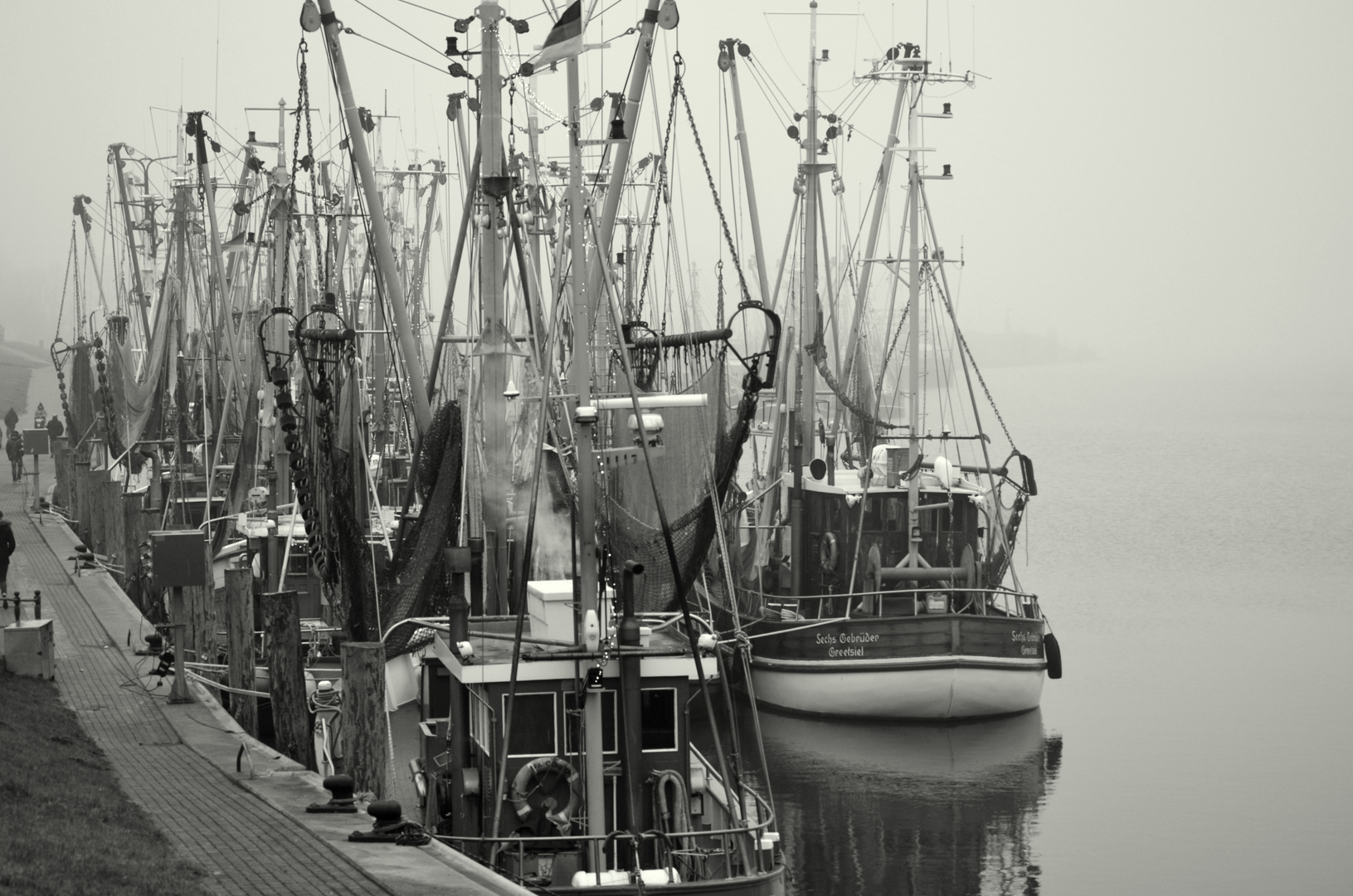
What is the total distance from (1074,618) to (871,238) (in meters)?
15.9

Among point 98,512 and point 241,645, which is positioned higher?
point 98,512

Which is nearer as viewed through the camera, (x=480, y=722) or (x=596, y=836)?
(x=596, y=836)

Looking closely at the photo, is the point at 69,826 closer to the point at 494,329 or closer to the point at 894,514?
the point at 494,329

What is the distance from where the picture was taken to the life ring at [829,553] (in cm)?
3031

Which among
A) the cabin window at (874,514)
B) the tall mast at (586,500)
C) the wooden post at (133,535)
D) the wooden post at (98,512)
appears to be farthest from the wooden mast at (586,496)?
the wooden post at (98,512)

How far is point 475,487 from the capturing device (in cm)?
1961

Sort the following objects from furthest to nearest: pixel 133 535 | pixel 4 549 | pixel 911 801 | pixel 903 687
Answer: pixel 133 535, pixel 903 687, pixel 4 549, pixel 911 801

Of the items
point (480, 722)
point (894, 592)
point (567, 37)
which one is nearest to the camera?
point (480, 722)

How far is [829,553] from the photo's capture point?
30.5 m

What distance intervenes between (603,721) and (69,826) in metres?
4.94

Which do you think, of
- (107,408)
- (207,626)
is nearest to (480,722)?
(207,626)

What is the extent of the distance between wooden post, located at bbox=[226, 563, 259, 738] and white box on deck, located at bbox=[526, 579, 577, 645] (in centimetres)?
702

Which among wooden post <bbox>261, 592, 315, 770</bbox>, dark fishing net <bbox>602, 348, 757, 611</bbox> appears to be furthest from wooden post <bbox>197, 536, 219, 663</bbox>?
dark fishing net <bbox>602, 348, 757, 611</bbox>

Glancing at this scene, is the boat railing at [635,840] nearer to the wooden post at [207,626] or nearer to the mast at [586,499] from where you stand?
the mast at [586,499]
